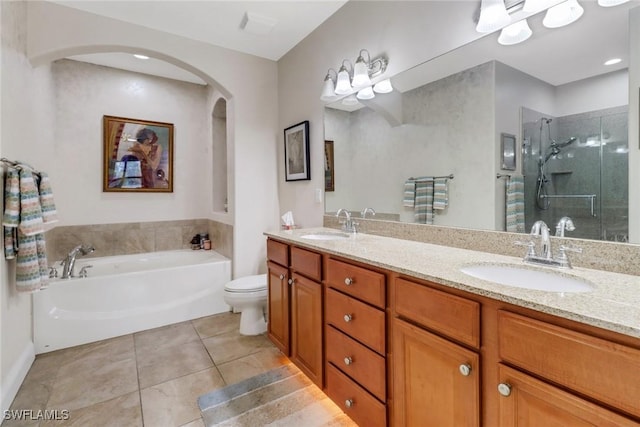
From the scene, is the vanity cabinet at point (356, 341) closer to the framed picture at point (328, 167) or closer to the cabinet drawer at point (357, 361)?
the cabinet drawer at point (357, 361)

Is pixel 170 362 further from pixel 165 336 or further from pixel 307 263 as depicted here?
pixel 307 263

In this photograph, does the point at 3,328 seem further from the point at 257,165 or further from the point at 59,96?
the point at 59,96

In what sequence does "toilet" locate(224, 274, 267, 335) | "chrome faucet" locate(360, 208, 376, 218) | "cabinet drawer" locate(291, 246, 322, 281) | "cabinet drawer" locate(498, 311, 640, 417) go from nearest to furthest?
"cabinet drawer" locate(498, 311, 640, 417)
"cabinet drawer" locate(291, 246, 322, 281)
"chrome faucet" locate(360, 208, 376, 218)
"toilet" locate(224, 274, 267, 335)

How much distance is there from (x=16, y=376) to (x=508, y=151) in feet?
9.97

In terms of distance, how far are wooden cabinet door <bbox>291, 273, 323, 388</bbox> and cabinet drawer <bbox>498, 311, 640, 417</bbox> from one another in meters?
0.98

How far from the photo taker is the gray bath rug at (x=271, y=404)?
60.6 inches

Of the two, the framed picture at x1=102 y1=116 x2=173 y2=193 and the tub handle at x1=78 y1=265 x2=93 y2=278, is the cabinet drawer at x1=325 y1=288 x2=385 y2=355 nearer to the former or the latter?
the tub handle at x1=78 y1=265 x2=93 y2=278

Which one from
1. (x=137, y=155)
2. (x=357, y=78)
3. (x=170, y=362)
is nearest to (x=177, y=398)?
(x=170, y=362)

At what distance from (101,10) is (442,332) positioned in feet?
10.3

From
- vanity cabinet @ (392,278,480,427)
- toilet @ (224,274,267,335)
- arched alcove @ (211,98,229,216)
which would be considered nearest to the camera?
vanity cabinet @ (392,278,480,427)

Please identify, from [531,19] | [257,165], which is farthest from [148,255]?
[531,19]

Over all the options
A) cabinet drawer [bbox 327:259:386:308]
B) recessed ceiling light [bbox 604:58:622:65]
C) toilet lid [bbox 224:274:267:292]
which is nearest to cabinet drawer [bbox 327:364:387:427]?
cabinet drawer [bbox 327:259:386:308]

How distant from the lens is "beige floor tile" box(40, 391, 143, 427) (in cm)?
153

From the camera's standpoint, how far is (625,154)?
1.08 meters
